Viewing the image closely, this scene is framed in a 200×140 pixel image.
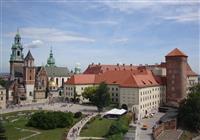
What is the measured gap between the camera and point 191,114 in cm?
6150

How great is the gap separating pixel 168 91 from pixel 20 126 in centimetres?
3727

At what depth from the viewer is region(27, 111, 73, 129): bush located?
53.0 metres

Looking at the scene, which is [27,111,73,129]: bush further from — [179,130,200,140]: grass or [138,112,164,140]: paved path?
[179,130,200,140]: grass

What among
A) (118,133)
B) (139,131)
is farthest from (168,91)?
(118,133)

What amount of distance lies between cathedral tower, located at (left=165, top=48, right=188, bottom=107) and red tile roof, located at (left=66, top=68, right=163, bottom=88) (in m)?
2.80

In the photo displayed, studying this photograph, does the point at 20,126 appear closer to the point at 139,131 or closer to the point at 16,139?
the point at 16,139

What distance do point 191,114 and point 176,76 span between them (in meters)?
16.8

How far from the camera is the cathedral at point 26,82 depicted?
281 ft

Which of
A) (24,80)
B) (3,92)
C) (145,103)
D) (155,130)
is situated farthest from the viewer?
(24,80)

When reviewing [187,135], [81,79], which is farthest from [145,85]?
[81,79]

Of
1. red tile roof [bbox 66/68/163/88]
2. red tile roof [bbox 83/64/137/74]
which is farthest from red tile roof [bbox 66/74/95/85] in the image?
red tile roof [bbox 83/64/137/74]

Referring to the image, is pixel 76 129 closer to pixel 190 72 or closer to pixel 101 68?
pixel 101 68

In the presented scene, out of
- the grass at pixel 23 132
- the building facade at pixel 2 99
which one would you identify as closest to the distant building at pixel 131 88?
the grass at pixel 23 132

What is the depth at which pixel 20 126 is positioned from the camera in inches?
2116
